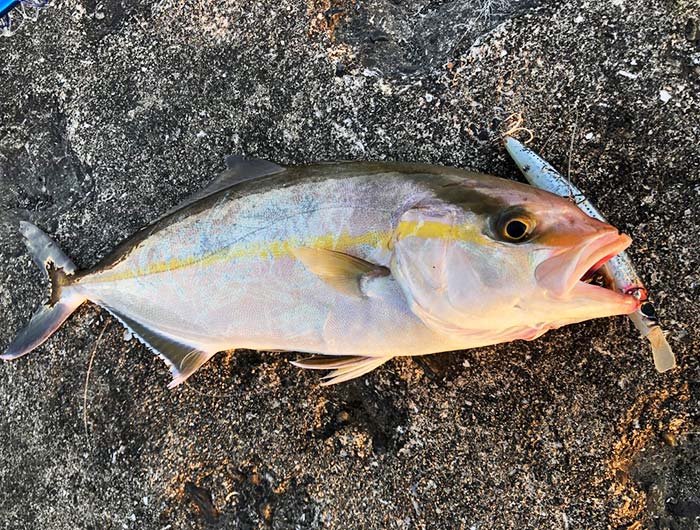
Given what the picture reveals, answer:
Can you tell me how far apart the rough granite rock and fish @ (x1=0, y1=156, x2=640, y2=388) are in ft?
1.16

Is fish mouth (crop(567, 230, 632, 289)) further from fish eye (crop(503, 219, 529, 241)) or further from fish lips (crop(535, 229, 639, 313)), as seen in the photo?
fish eye (crop(503, 219, 529, 241))

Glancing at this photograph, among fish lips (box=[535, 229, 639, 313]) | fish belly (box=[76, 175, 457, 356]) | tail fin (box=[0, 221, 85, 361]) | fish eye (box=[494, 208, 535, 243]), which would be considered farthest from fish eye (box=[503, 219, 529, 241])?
tail fin (box=[0, 221, 85, 361])

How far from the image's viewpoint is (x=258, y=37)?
2371mm

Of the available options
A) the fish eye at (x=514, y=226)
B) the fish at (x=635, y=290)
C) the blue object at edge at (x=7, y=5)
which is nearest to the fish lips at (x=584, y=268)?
the fish eye at (x=514, y=226)

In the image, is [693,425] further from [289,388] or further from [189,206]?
[189,206]

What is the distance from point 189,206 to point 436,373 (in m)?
1.17

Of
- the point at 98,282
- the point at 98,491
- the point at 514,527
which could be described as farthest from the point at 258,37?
the point at 514,527

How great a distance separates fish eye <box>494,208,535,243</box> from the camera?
146cm

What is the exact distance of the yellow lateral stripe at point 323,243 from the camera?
5.07 ft

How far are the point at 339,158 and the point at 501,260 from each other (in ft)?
3.31

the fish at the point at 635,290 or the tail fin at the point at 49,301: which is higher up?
the tail fin at the point at 49,301

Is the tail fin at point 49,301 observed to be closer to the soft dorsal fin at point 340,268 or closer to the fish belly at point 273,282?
the fish belly at point 273,282

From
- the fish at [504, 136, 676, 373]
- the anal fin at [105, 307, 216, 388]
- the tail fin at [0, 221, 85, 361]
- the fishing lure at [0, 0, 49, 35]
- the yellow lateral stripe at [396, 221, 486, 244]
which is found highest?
the fishing lure at [0, 0, 49, 35]

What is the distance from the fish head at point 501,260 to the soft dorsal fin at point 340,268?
0.09 metres
